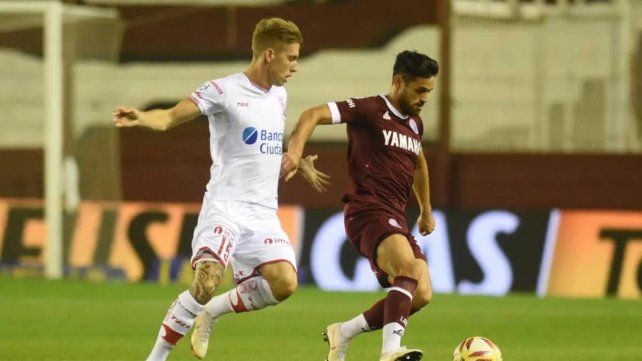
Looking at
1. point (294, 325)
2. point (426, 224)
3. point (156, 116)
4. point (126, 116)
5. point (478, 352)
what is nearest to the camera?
point (126, 116)

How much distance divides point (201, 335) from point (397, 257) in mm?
1234

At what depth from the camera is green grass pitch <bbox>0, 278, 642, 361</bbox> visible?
10.0 meters

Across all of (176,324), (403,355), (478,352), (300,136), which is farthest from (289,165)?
(478,352)

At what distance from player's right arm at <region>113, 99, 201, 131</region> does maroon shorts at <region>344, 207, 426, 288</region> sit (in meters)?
1.20

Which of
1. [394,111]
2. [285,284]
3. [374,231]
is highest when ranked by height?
[394,111]

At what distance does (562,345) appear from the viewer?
1081cm

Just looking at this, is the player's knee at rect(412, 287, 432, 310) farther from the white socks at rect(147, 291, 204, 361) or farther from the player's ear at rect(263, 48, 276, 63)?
the player's ear at rect(263, 48, 276, 63)

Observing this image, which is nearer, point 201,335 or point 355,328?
point 355,328

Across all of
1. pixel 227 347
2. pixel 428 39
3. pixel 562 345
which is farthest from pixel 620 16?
pixel 227 347

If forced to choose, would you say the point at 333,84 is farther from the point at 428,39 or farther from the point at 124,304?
the point at 124,304

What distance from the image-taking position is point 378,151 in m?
8.84

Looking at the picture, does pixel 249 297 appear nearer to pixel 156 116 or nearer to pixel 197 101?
pixel 197 101

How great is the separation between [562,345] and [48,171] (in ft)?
25.3

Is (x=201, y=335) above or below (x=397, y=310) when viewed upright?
below
